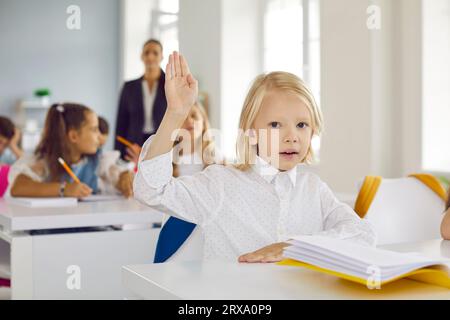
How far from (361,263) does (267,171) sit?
558 millimetres

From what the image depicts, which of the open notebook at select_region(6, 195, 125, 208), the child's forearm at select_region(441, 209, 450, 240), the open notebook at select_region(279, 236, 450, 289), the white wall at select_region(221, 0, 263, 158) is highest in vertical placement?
the white wall at select_region(221, 0, 263, 158)

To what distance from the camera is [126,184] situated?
7.86 feet

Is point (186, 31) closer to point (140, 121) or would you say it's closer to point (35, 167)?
point (140, 121)

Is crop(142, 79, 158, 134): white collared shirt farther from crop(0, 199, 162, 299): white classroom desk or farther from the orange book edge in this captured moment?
the orange book edge

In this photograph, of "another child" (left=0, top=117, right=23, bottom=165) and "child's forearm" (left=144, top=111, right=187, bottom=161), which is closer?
"child's forearm" (left=144, top=111, right=187, bottom=161)

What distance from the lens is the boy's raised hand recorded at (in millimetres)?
1086

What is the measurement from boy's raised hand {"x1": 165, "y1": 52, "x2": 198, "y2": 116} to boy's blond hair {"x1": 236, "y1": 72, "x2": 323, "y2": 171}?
23 cm

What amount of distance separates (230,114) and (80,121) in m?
3.23

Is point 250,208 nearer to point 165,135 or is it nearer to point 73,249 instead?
point 165,135

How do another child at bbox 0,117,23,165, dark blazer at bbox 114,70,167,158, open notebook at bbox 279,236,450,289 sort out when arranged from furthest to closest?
→ 1. another child at bbox 0,117,23,165
2. dark blazer at bbox 114,70,167,158
3. open notebook at bbox 279,236,450,289

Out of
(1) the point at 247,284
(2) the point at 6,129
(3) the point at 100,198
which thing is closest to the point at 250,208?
(1) the point at 247,284

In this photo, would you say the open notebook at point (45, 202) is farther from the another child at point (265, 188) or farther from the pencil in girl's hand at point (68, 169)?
the another child at point (265, 188)

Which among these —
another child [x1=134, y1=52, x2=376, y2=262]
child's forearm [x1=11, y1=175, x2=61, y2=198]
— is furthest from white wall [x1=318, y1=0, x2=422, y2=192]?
another child [x1=134, y1=52, x2=376, y2=262]
